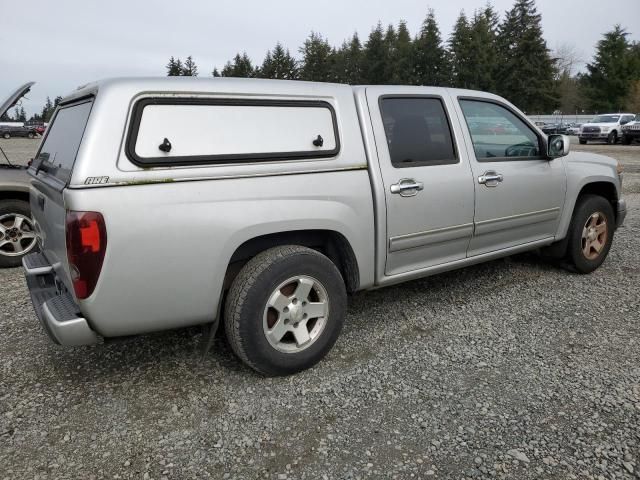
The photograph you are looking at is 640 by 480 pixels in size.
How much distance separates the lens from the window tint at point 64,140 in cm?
268

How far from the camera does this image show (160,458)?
2340 mm

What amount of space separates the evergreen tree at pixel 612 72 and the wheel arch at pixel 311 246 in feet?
202

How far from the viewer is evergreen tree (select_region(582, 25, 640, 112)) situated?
54656mm

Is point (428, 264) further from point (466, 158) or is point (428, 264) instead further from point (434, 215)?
point (466, 158)

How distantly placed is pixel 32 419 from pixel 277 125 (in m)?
2.10

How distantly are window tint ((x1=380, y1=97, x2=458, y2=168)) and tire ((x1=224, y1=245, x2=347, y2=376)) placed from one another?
98 centimetres

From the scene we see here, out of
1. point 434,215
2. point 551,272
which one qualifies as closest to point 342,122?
point 434,215

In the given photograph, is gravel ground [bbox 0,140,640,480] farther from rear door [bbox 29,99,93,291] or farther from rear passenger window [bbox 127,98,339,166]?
rear passenger window [bbox 127,98,339,166]

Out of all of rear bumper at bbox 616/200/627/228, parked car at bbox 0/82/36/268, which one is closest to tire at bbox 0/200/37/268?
parked car at bbox 0/82/36/268

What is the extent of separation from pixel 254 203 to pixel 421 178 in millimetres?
1306

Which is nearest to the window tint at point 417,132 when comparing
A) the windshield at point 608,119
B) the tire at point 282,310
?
the tire at point 282,310

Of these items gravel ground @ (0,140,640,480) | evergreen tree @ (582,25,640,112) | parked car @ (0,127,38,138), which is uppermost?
evergreen tree @ (582,25,640,112)

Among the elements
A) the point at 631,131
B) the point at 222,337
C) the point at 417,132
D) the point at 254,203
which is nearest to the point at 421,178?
the point at 417,132

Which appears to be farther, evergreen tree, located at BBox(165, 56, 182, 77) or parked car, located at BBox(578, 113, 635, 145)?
evergreen tree, located at BBox(165, 56, 182, 77)
